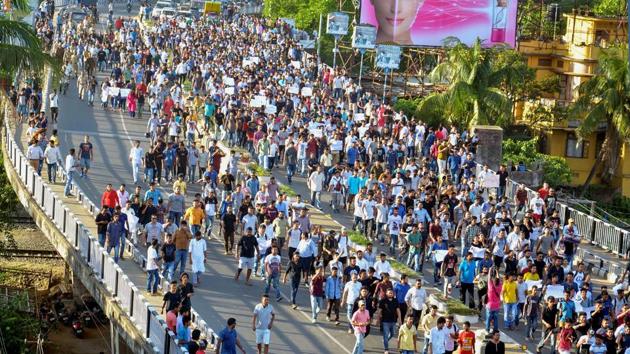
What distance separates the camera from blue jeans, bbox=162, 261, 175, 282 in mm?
29531

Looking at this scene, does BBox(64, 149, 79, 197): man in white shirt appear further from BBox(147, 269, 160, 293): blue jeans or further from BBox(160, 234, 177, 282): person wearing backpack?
BBox(147, 269, 160, 293): blue jeans

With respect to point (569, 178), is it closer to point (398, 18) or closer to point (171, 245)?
point (398, 18)

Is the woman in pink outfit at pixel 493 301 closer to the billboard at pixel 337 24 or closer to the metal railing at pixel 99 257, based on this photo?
the metal railing at pixel 99 257

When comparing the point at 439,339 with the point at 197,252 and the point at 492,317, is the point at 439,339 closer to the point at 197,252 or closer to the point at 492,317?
the point at 492,317

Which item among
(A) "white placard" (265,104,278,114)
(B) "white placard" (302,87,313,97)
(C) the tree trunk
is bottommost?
(C) the tree trunk

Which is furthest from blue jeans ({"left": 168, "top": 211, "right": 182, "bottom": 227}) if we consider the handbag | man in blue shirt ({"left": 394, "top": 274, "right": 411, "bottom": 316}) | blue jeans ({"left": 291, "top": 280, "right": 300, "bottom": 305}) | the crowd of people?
man in blue shirt ({"left": 394, "top": 274, "right": 411, "bottom": 316})

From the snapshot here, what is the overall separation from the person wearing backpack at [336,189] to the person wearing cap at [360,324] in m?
11.7

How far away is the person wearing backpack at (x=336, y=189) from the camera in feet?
125

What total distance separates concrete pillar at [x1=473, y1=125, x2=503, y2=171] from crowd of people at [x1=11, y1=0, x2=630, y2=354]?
1.24 ft

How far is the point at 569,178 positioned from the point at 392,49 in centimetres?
908

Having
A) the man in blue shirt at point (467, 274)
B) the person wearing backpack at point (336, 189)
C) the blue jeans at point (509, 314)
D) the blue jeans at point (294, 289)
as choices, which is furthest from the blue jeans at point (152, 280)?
the person wearing backpack at point (336, 189)

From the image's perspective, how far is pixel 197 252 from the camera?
29.5 metres

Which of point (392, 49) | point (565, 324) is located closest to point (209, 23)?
point (392, 49)

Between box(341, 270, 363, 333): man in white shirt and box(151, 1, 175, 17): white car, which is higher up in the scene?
box(151, 1, 175, 17): white car
